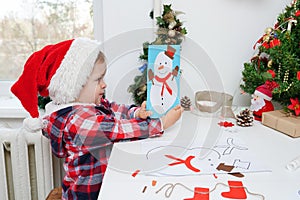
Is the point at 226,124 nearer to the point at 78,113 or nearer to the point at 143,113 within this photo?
the point at 143,113

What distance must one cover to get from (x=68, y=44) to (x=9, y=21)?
58cm

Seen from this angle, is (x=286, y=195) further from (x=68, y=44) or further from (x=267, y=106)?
(x=68, y=44)

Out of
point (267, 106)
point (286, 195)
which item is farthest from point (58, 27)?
point (286, 195)

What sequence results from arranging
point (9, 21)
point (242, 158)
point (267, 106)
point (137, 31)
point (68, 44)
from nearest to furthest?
1. point (242, 158)
2. point (68, 44)
3. point (267, 106)
4. point (137, 31)
5. point (9, 21)

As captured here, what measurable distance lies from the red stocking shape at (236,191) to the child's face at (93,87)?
1.53 ft

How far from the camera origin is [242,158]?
0.74 meters

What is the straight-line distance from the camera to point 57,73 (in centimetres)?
83

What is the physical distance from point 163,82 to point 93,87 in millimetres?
203

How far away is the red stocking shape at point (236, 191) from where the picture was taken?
59cm

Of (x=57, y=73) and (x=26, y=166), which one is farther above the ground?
(x=57, y=73)

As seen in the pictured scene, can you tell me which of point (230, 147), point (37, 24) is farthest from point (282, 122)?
point (37, 24)

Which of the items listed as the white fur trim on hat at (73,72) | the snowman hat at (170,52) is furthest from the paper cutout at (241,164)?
the white fur trim on hat at (73,72)

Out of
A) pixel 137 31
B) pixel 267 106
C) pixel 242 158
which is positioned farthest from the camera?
pixel 137 31

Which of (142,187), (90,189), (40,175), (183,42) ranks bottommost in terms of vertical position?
(40,175)
